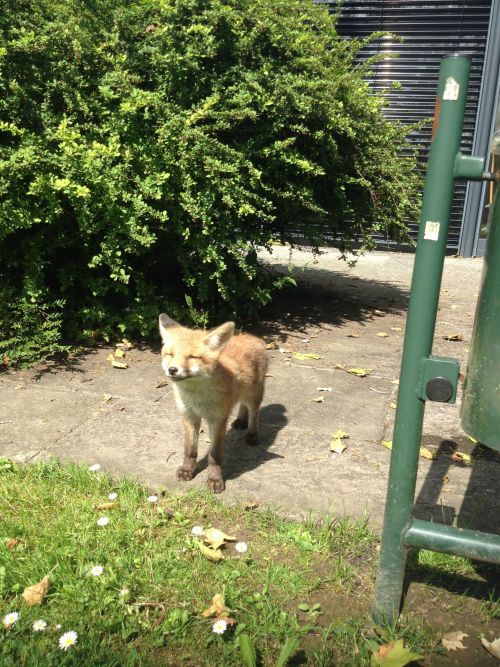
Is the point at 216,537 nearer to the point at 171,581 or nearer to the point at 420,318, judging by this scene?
the point at 171,581

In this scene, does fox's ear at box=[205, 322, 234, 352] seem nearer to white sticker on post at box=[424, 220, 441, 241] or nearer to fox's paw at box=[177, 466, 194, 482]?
fox's paw at box=[177, 466, 194, 482]

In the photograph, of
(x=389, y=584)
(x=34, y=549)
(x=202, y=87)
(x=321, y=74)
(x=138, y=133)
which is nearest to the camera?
(x=389, y=584)

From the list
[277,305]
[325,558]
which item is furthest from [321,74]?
[325,558]

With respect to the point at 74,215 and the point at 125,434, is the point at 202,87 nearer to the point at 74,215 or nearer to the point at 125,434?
the point at 74,215

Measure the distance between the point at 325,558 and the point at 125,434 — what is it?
183cm

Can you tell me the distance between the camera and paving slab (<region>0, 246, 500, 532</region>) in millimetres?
3385

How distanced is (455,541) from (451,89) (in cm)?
163

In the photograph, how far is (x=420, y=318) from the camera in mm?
2152

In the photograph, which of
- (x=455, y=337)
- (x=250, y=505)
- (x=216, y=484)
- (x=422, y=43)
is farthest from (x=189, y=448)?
(x=422, y=43)

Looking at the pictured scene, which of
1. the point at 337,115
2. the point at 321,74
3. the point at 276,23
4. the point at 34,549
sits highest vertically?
the point at 276,23

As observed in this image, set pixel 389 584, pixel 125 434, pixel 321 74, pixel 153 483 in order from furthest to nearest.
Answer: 1. pixel 321 74
2. pixel 125 434
3. pixel 153 483
4. pixel 389 584

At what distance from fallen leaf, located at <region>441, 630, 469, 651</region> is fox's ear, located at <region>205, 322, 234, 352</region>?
6.27 ft

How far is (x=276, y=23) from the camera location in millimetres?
5883

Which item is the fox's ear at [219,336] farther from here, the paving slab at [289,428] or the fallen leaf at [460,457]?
the fallen leaf at [460,457]
